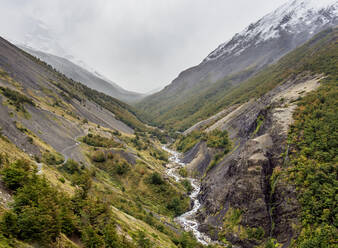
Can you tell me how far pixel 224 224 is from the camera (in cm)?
3089

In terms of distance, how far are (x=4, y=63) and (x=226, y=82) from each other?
16807 cm

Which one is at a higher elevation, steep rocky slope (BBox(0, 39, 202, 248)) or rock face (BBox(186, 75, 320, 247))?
steep rocky slope (BBox(0, 39, 202, 248))

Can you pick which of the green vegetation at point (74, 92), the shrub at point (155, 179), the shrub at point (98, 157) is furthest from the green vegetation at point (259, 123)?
the green vegetation at point (74, 92)

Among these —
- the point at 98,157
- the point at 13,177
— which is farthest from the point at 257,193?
the point at 98,157

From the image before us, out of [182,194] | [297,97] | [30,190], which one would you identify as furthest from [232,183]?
[30,190]

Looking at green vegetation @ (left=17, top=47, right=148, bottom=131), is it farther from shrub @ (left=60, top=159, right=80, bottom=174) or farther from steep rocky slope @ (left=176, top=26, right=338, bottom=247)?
steep rocky slope @ (left=176, top=26, right=338, bottom=247)

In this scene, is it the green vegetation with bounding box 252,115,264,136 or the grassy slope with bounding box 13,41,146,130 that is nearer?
the green vegetation with bounding box 252,115,264,136

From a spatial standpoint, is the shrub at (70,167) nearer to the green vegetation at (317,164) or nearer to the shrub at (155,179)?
the shrub at (155,179)

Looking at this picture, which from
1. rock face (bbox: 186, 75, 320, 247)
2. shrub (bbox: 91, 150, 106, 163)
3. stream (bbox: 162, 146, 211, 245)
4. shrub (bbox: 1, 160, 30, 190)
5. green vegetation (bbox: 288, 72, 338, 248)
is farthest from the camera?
shrub (bbox: 91, 150, 106, 163)

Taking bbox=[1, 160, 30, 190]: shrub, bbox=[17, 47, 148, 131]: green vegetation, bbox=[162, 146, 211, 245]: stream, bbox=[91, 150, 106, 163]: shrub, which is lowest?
bbox=[162, 146, 211, 245]: stream

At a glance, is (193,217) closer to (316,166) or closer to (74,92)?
(316,166)

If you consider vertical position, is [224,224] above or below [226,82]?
below

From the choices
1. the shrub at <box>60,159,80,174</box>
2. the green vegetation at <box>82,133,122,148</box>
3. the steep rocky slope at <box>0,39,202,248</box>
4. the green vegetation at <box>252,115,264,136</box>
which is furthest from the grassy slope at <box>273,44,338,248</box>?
the green vegetation at <box>82,133,122,148</box>

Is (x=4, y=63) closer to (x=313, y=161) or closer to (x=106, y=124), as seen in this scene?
(x=106, y=124)
